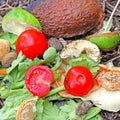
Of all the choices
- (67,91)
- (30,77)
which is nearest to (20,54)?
(30,77)

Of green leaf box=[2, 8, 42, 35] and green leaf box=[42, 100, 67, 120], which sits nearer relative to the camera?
green leaf box=[42, 100, 67, 120]

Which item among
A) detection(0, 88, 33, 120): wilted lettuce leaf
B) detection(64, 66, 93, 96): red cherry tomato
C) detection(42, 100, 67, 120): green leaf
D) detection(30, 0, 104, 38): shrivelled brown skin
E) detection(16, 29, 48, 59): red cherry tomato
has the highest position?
detection(30, 0, 104, 38): shrivelled brown skin

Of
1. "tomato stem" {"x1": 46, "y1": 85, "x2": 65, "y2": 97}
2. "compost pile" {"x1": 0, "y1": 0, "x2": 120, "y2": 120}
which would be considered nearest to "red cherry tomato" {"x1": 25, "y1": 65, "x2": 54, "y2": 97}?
"tomato stem" {"x1": 46, "y1": 85, "x2": 65, "y2": 97}

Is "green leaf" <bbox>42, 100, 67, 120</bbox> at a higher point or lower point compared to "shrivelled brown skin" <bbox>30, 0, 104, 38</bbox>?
lower

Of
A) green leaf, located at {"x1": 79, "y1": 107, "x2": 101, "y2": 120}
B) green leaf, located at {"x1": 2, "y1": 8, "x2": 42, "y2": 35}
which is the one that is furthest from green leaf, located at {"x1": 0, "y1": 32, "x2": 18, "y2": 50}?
green leaf, located at {"x1": 79, "y1": 107, "x2": 101, "y2": 120}

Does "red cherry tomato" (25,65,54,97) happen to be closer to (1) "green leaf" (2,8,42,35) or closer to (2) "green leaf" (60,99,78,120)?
(2) "green leaf" (60,99,78,120)

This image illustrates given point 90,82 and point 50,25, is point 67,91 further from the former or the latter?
point 50,25
